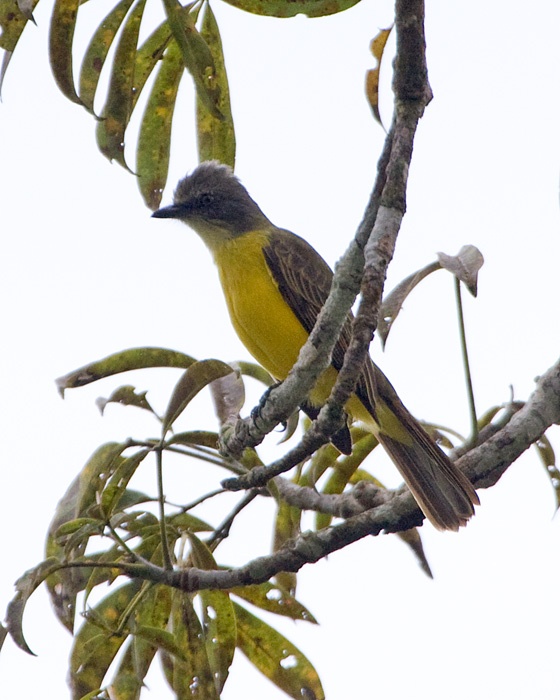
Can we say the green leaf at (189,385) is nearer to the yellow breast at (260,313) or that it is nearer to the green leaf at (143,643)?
the green leaf at (143,643)

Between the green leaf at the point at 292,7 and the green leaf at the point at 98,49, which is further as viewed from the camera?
the green leaf at the point at 98,49

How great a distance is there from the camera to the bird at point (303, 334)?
3633mm

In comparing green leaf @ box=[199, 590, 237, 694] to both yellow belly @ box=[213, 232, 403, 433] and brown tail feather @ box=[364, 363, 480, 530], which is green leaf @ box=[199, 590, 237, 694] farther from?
yellow belly @ box=[213, 232, 403, 433]

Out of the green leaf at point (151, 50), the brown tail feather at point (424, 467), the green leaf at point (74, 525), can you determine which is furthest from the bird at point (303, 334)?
the green leaf at point (151, 50)

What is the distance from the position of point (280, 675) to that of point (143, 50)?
210 centimetres

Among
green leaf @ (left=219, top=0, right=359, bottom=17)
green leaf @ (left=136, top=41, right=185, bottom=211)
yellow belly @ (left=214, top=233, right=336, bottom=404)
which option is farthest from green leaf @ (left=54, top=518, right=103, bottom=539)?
yellow belly @ (left=214, top=233, right=336, bottom=404)

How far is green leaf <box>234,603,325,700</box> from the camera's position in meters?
2.91

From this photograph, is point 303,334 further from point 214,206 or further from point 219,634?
point 219,634

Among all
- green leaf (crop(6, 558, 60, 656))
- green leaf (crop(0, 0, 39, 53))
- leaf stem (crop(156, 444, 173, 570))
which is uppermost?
green leaf (crop(0, 0, 39, 53))

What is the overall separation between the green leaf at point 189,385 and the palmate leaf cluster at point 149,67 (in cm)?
65

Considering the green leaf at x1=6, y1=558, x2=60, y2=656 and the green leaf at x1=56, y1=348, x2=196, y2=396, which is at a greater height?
the green leaf at x1=56, y1=348, x2=196, y2=396

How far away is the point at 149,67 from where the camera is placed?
2826 millimetres

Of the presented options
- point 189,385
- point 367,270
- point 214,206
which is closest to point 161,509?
point 189,385

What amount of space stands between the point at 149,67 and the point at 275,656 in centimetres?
199
